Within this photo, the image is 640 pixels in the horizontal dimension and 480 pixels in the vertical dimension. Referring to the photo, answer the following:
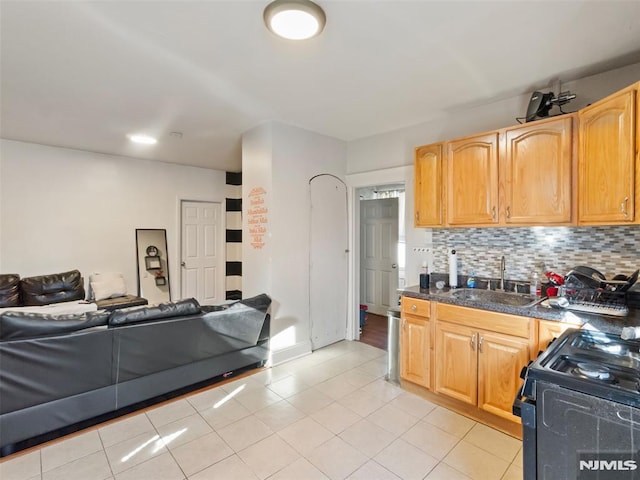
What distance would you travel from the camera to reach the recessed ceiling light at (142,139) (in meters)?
3.90

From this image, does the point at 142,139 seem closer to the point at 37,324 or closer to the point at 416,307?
the point at 37,324

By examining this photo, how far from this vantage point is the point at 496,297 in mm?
2625

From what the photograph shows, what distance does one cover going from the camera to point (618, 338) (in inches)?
65.6

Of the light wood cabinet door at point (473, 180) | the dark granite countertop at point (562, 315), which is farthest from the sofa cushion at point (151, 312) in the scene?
the light wood cabinet door at point (473, 180)

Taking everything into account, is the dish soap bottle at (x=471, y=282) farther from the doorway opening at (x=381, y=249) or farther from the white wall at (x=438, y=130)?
the doorway opening at (x=381, y=249)

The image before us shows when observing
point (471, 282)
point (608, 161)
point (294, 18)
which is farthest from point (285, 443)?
point (608, 161)

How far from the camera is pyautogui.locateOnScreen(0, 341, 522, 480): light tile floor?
1.88m

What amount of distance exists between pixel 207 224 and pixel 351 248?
3167 millimetres

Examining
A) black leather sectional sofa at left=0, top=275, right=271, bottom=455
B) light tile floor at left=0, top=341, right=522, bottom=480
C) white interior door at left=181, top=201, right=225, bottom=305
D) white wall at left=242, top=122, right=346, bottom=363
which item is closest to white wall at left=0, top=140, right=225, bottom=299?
white interior door at left=181, top=201, right=225, bottom=305

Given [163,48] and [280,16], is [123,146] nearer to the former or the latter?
[163,48]

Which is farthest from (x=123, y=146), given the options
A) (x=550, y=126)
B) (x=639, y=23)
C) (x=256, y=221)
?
(x=639, y=23)

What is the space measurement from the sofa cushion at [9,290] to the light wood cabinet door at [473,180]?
16.5 feet

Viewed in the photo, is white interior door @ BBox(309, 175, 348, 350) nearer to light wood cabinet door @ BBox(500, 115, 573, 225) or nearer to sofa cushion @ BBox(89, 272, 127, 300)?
light wood cabinet door @ BBox(500, 115, 573, 225)

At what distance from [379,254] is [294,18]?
4240 mm
